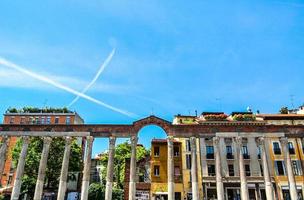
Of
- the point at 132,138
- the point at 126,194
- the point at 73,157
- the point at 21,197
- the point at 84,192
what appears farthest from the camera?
the point at 73,157

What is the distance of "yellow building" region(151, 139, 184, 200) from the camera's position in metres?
40.8

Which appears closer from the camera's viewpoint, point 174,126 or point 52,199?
point 174,126

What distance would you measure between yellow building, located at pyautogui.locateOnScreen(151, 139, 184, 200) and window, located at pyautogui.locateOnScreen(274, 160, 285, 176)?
13757 millimetres

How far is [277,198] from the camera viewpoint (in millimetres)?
39500

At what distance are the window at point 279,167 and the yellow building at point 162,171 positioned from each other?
13.8 metres

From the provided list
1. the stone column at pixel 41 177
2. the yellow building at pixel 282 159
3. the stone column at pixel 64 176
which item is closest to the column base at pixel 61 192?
the stone column at pixel 64 176

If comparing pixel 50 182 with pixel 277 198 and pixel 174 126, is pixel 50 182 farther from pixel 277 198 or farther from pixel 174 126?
pixel 277 198

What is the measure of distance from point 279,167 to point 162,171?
1685cm

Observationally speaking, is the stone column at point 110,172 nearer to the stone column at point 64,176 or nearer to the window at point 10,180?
the stone column at point 64,176

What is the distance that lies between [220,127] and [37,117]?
4200 centimetres

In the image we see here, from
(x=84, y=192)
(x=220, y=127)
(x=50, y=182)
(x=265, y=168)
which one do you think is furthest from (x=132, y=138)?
(x=50, y=182)

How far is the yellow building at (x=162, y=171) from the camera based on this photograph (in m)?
40.8

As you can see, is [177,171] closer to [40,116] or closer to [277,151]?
[277,151]

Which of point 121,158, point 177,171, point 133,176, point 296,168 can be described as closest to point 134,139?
point 133,176
